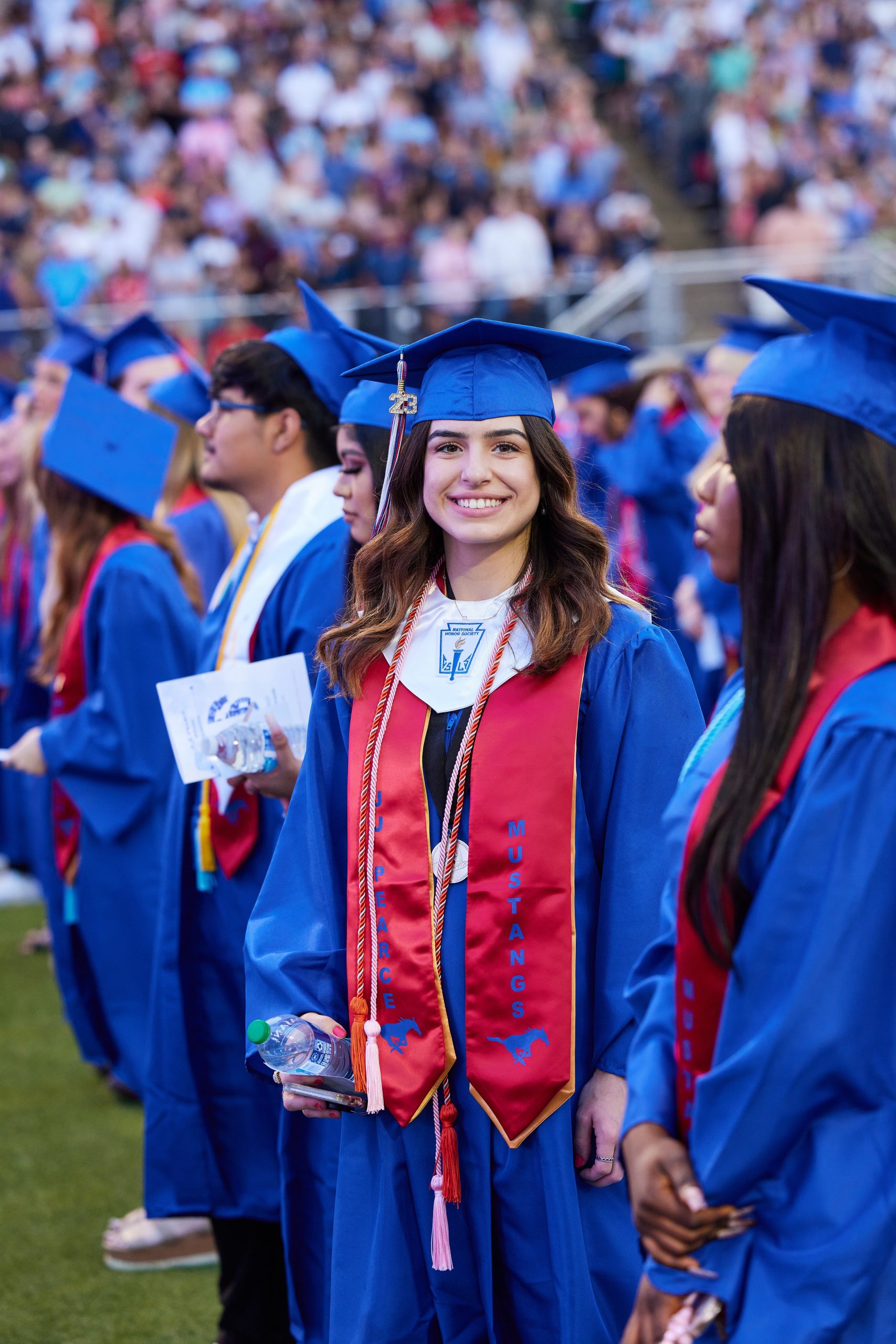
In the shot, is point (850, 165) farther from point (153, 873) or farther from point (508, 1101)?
point (508, 1101)

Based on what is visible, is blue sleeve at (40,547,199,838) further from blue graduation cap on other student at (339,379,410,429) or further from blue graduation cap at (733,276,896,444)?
blue graduation cap at (733,276,896,444)

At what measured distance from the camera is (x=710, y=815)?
178 centimetres

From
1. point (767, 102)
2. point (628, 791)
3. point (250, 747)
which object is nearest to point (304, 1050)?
point (628, 791)

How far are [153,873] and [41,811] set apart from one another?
49.4 inches

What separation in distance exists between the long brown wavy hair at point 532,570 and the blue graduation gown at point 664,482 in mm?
5266

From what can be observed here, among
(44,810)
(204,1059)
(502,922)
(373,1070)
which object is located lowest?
(204,1059)

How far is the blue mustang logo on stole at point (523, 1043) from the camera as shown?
2289 millimetres

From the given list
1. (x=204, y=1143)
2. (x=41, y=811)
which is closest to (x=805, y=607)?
(x=204, y=1143)

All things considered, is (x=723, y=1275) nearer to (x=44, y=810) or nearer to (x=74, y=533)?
(x=74, y=533)

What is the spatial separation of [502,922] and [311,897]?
38cm

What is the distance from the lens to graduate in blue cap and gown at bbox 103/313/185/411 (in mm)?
→ 5309

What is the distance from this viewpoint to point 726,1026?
1729mm

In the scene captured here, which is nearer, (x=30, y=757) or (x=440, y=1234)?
(x=440, y=1234)

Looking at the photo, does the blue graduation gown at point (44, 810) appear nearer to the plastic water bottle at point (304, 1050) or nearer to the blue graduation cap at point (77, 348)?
the blue graduation cap at point (77, 348)
